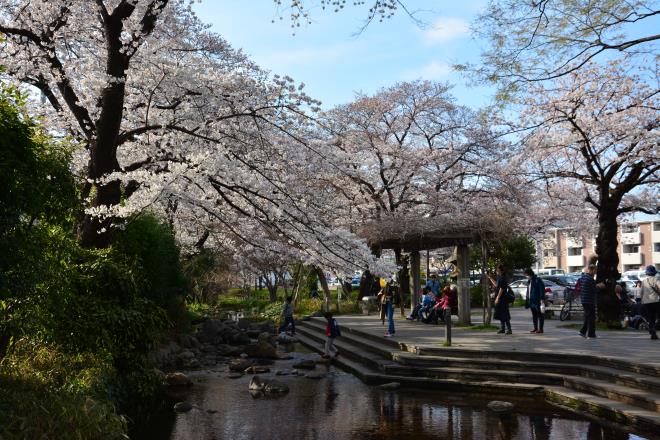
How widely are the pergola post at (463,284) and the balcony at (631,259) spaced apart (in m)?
52.6

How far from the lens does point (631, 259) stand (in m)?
60.6

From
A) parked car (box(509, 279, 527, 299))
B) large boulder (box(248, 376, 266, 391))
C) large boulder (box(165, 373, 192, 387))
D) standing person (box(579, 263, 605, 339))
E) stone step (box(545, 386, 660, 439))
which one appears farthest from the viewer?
parked car (box(509, 279, 527, 299))

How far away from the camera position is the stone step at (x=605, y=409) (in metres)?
6.82

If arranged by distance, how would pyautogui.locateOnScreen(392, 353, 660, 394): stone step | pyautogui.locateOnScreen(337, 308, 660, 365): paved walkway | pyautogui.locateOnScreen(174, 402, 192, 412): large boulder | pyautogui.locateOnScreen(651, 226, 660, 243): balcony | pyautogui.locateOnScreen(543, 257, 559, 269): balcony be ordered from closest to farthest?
pyautogui.locateOnScreen(392, 353, 660, 394): stone step → pyautogui.locateOnScreen(174, 402, 192, 412): large boulder → pyautogui.locateOnScreen(337, 308, 660, 365): paved walkway → pyautogui.locateOnScreen(651, 226, 660, 243): balcony → pyautogui.locateOnScreen(543, 257, 559, 269): balcony

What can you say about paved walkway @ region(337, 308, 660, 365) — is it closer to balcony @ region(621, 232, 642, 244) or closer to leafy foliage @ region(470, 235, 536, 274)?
leafy foliage @ region(470, 235, 536, 274)

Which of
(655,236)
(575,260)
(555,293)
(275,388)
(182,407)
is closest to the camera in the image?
(182,407)

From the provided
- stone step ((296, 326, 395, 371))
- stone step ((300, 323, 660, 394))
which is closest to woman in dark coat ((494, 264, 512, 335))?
stone step ((300, 323, 660, 394))

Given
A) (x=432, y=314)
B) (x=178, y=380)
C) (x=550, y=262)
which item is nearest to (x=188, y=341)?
(x=178, y=380)

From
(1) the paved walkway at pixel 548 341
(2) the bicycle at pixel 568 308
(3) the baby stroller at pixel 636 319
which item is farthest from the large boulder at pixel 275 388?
(2) the bicycle at pixel 568 308

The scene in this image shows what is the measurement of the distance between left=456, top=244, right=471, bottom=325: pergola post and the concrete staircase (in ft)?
13.0

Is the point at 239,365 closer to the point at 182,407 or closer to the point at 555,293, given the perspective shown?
the point at 182,407

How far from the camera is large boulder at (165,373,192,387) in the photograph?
10.9 m

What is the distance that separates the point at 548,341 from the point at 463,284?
4089mm

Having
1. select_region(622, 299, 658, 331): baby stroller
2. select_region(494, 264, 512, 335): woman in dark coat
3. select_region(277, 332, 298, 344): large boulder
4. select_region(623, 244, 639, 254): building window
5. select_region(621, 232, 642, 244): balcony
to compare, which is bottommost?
select_region(277, 332, 298, 344): large boulder
